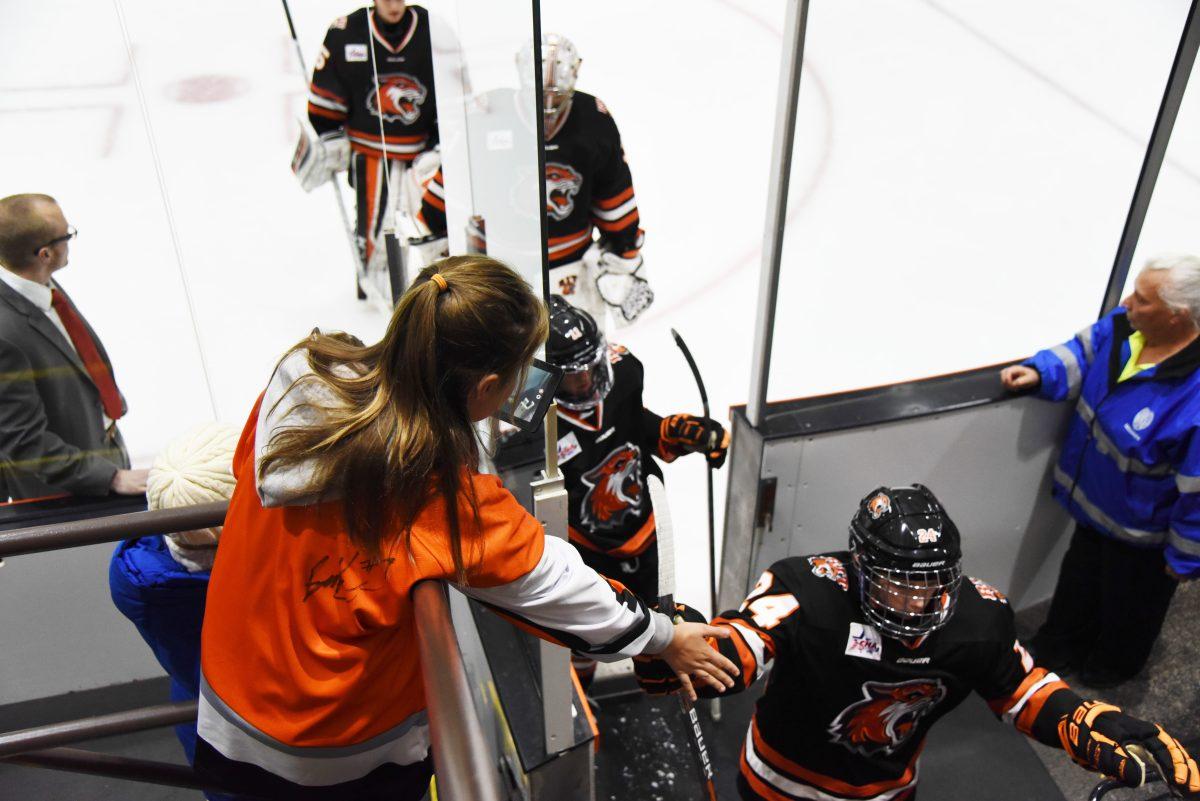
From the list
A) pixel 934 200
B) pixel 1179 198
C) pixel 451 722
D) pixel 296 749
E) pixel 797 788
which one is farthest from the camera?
pixel 1179 198

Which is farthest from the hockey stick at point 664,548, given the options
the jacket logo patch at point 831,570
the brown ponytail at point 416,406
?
the brown ponytail at point 416,406

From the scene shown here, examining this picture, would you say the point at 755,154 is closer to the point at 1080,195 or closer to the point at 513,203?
the point at 1080,195

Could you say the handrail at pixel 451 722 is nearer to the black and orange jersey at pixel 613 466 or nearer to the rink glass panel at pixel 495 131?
the rink glass panel at pixel 495 131

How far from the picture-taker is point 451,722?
65 cm

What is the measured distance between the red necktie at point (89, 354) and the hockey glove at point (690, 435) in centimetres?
138

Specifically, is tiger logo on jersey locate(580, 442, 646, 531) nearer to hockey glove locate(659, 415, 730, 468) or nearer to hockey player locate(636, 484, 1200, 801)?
hockey glove locate(659, 415, 730, 468)

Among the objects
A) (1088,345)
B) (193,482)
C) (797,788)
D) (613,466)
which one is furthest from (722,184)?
(193,482)

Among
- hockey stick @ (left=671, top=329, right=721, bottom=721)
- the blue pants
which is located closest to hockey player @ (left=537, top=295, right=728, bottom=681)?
hockey stick @ (left=671, top=329, right=721, bottom=721)

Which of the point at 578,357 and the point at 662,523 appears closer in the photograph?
the point at 578,357

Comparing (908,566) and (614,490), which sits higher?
(908,566)

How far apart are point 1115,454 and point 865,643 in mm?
1073

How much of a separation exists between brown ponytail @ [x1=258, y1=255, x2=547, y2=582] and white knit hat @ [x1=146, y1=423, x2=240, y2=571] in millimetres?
408

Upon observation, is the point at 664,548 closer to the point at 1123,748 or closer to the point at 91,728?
the point at 1123,748

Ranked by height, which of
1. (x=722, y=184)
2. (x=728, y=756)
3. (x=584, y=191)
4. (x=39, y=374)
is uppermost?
(x=584, y=191)
